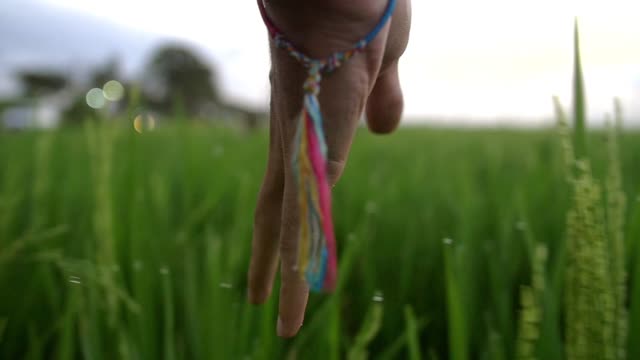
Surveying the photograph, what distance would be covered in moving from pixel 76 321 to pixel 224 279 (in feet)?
0.51

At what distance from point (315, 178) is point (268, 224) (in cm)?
7

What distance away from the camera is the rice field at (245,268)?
505 mm

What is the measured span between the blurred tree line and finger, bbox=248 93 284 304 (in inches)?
20.3

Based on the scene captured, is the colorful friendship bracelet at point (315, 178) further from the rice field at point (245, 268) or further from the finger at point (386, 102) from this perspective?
the rice field at point (245, 268)

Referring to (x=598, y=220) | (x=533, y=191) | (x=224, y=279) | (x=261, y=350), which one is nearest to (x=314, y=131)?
(x=598, y=220)

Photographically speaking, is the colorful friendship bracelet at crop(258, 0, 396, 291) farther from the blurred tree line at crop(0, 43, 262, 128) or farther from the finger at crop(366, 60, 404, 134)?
the blurred tree line at crop(0, 43, 262, 128)

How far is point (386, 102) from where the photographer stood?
0.25 meters

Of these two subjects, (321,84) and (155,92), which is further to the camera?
(155,92)

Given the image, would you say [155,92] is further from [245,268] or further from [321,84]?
[321,84]

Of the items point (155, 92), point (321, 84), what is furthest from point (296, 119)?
point (155, 92)

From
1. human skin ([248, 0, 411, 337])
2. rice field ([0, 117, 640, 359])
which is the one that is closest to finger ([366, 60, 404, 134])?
human skin ([248, 0, 411, 337])

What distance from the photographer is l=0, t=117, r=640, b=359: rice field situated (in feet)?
1.66

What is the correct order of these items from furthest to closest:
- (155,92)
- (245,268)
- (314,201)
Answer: (155,92) < (245,268) < (314,201)

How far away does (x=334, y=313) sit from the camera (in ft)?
1.54
